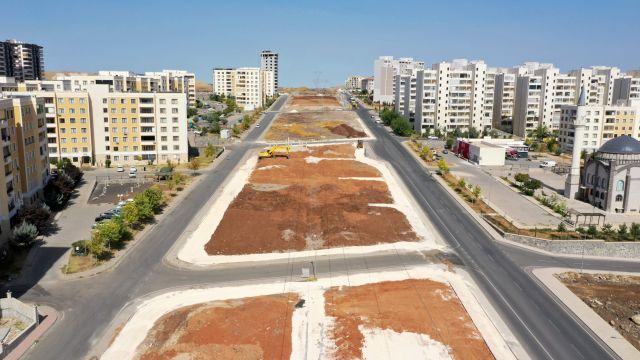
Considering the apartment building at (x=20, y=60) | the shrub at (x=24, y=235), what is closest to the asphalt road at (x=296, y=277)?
the shrub at (x=24, y=235)

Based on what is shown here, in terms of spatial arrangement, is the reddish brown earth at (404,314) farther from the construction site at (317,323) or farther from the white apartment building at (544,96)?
Answer: the white apartment building at (544,96)

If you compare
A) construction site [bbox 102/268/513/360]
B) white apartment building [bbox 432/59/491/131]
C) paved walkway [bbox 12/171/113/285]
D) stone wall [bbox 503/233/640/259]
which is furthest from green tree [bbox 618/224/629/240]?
white apartment building [bbox 432/59/491/131]

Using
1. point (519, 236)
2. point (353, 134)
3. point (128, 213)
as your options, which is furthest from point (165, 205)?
point (353, 134)

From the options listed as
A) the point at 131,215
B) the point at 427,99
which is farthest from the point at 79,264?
the point at 427,99

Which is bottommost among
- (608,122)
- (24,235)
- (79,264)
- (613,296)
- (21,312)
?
(613,296)

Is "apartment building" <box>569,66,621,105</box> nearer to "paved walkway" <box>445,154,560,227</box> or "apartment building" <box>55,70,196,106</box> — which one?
"paved walkway" <box>445,154,560,227</box>

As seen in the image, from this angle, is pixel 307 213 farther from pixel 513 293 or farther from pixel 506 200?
pixel 513 293
